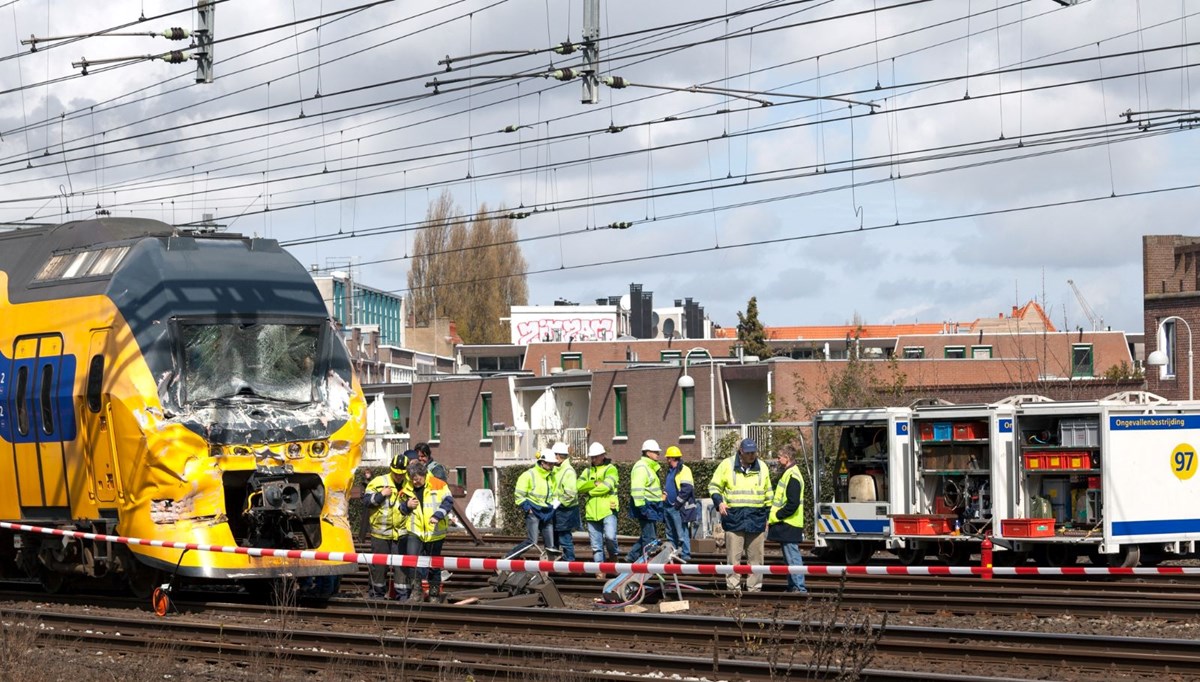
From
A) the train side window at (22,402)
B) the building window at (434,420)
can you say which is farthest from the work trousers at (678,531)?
the building window at (434,420)

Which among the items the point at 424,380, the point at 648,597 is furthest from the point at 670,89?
the point at 424,380

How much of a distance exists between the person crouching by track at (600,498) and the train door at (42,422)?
22.5 ft

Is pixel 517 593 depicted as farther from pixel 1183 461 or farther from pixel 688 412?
pixel 688 412

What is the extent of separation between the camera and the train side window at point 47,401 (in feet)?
57.8

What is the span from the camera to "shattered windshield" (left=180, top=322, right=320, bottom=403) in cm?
1662

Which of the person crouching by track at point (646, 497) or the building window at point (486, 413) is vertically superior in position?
the building window at point (486, 413)

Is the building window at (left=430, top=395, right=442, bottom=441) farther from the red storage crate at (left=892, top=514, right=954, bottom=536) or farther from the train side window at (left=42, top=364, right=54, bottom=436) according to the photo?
the train side window at (left=42, top=364, right=54, bottom=436)

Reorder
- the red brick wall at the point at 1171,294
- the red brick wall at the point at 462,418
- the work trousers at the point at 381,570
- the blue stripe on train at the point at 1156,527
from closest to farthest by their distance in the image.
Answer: the work trousers at the point at 381,570 → the blue stripe on train at the point at 1156,527 → the red brick wall at the point at 1171,294 → the red brick wall at the point at 462,418

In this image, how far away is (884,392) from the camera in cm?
4300

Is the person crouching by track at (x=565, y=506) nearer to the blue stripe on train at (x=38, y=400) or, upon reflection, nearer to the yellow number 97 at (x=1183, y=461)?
the blue stripe on train at (x=38, y=400)

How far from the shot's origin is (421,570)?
1806 cm

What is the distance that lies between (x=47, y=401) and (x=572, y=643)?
7083 mm

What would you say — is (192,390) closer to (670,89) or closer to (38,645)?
(38,645)

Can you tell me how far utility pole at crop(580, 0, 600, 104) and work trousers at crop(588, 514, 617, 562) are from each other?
594 centimetres
